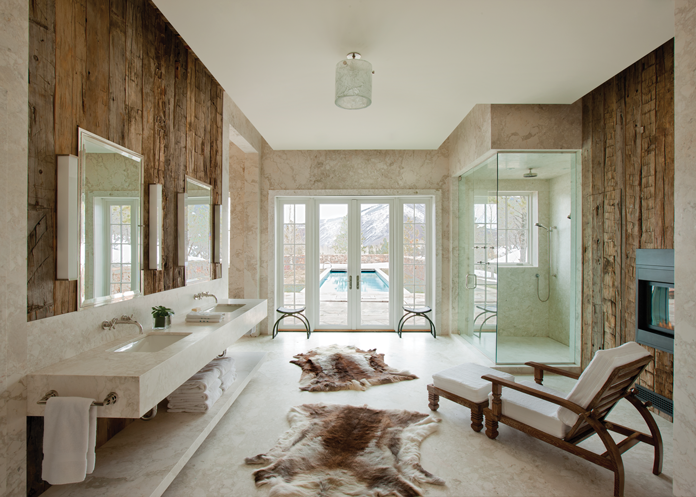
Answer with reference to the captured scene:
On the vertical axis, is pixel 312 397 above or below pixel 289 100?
below

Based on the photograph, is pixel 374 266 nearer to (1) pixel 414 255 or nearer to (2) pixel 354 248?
(2) pixel 354 248

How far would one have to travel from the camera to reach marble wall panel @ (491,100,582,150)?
3.55m

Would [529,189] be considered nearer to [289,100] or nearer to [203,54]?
[289,100]

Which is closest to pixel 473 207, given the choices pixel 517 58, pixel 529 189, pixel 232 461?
pixel 529 189

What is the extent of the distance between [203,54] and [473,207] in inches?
133

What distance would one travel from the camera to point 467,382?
2.67m

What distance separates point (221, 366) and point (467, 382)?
75.1 inches

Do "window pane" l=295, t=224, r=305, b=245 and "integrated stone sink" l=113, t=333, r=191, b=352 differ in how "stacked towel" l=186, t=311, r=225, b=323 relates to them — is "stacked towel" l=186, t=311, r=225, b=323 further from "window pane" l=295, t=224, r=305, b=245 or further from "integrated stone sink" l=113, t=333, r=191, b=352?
"window pane" l=295, t=224, r=305, b=245

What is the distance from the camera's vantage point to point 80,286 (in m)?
1.84

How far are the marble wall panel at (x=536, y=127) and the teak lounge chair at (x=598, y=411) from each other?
2220 millimetres

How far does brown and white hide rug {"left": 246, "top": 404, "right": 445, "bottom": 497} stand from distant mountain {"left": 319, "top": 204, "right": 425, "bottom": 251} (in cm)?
288

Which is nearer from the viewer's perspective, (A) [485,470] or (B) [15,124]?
(B) [15,124]

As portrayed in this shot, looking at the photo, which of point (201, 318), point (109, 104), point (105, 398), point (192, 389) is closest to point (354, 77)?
point (109, 104)

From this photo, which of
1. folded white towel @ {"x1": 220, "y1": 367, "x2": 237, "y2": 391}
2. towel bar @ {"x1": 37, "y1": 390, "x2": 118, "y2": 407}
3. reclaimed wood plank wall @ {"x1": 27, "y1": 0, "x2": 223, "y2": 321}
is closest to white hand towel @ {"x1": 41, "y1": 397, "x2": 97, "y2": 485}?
towel bar @ {"x1": 37, "y1": 390, "x2": 118, "y2": 407}
